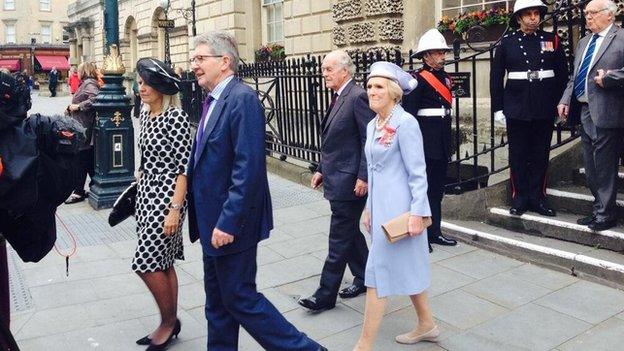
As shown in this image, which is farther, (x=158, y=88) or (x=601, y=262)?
(x=601, y=262)

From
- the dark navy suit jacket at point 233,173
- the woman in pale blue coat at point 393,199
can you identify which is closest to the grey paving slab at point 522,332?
the woman in pale blue coat at point 393,199

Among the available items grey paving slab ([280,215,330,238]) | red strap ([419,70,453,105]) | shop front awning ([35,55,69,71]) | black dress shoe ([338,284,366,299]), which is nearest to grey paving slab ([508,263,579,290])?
black dress shoe ([338,284,366,299])

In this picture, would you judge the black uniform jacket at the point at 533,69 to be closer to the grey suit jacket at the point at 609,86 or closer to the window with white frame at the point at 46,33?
the grey suit jacket at the point at 609,86

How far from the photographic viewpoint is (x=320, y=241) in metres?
6.30

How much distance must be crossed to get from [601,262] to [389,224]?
228 cm

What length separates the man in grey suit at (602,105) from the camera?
511cm

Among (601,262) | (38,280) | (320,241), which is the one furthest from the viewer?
(320,241)

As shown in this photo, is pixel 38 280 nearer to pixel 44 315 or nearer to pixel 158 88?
→ pixel 44 315

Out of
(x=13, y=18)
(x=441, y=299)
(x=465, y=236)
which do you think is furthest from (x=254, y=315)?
(x=13, y=18)

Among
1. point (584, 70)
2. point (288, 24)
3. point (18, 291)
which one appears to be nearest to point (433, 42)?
point (584, 70)

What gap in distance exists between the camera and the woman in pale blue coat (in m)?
3.56

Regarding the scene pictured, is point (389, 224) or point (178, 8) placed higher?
point (178, 8)

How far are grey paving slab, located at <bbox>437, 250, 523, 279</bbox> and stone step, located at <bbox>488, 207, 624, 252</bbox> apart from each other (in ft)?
1.78

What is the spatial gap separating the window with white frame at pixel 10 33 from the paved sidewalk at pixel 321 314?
63.2 meters
